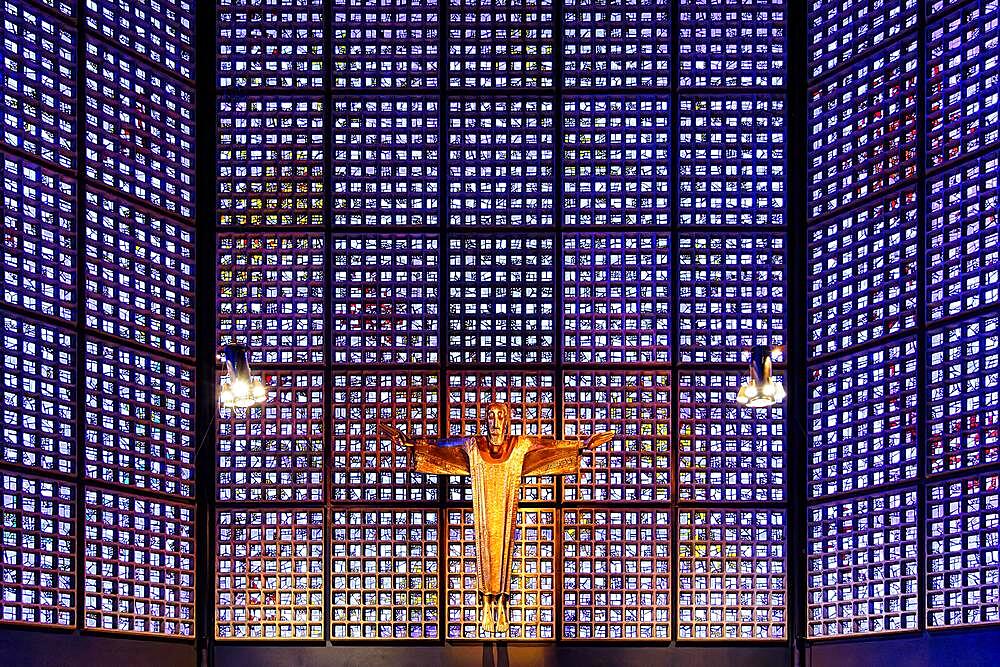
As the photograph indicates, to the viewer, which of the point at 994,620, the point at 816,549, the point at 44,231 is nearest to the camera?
the point at 994,620

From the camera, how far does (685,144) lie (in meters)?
14.0

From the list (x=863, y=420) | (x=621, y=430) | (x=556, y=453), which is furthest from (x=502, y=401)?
(x=863, y=420)

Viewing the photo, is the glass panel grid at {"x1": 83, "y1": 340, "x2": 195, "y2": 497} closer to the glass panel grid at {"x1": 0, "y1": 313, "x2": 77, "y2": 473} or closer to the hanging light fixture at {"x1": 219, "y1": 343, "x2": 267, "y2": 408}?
the glass panel grid at {"x1": 0, "y1": 313, "x2": 77, "y2": 473}

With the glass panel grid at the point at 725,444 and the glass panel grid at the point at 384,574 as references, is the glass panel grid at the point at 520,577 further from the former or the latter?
the glass panel grid at the point at 725,444

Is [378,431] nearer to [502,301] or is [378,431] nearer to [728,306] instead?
[502,301]

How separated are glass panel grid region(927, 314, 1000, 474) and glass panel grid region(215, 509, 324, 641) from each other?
577 centimetres

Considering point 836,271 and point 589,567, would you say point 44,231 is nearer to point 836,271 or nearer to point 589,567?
point 589,567

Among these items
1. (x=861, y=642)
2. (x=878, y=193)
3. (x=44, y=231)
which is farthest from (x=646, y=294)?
(x=44, y=231)

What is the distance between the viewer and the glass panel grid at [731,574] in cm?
1366

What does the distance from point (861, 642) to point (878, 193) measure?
4083 mm

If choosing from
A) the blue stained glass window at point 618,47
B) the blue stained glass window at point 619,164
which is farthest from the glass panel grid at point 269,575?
the blue stained glass window at point 618,47

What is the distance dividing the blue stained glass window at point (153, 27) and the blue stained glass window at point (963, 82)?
276 inches

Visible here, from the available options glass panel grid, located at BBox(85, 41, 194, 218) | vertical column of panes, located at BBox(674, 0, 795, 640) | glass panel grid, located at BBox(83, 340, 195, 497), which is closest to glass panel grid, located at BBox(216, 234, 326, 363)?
glass panel grid, located at BBox(83, 340, 195, 497)

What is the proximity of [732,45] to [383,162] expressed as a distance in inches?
142
